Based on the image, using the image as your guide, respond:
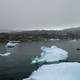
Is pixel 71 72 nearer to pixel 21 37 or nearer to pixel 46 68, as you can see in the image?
pixel 46 68

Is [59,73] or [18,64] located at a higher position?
[59,73]

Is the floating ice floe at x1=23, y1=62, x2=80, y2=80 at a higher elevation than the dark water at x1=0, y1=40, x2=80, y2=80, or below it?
higher

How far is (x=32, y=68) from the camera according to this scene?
21422 millimetres

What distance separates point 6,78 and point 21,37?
74573 mm

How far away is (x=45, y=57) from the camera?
920 inches

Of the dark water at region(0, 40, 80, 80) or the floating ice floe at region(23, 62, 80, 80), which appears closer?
the floating ice floe at region(23, 62, 80, 80)

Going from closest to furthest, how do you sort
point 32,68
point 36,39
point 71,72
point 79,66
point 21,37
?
point 71,72, point 79,66, point 32,68, point 21,37, point 36,39

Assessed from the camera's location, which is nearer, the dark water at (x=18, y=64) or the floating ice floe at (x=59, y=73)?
the floating ice floe at (x=59, y=73)

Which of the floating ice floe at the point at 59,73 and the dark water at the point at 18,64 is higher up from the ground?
the floating ice floe at the point at 59,73

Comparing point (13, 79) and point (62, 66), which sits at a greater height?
point (62, 66)

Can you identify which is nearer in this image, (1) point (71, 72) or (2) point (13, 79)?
(1) point (71, 72)

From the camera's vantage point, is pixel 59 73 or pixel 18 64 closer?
pixel 59 73

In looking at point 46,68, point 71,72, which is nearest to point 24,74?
point 46,68

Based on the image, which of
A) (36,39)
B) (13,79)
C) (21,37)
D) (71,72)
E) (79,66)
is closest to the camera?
(71,72)
